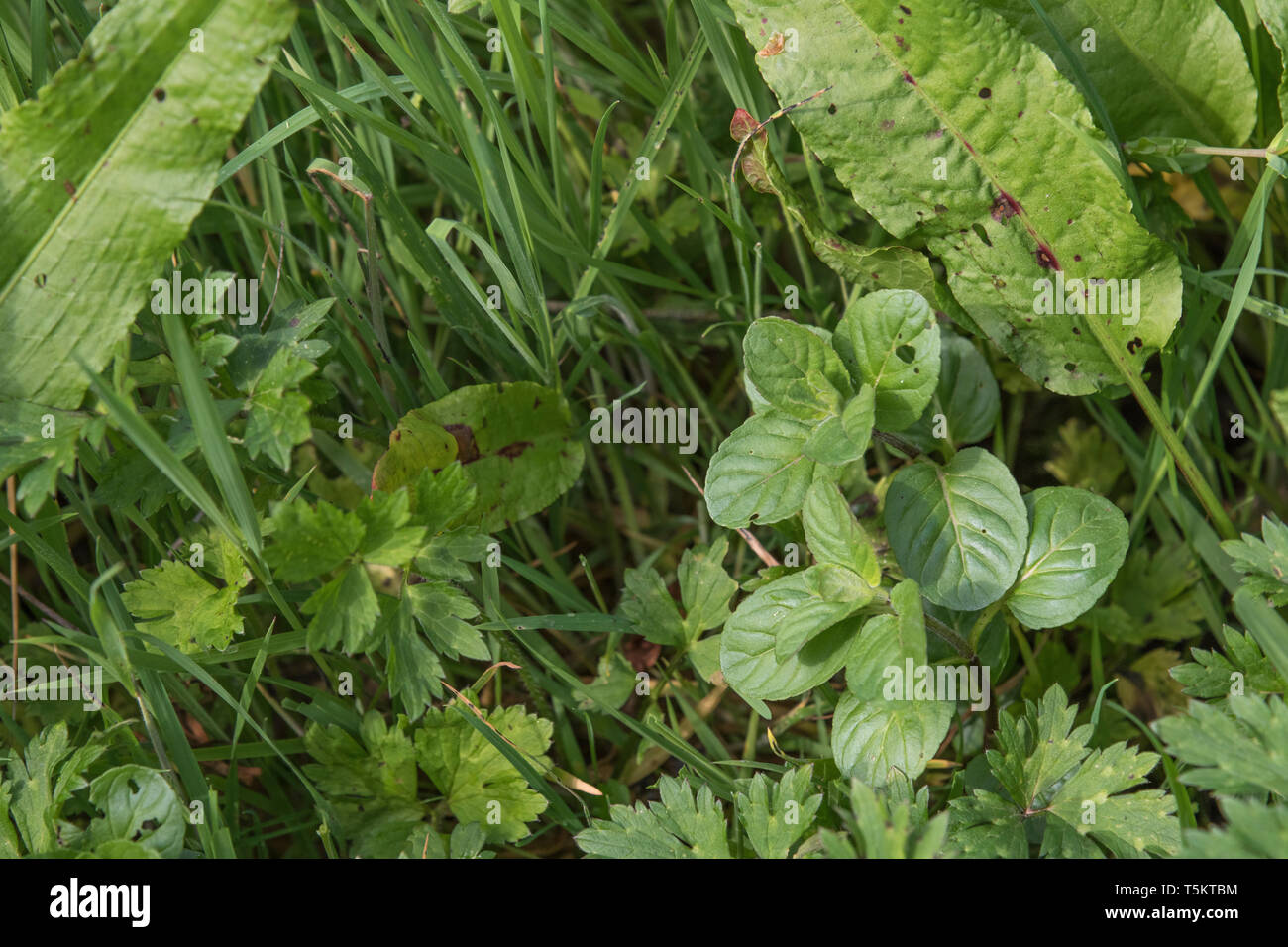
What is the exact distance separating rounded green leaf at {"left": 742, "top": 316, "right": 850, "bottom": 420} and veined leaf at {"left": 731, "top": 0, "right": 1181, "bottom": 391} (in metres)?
0.41

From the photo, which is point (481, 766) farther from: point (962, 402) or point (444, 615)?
point (962, 402)

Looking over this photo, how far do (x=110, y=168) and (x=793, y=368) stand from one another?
1.27 m

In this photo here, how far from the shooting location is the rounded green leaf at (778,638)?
173cm

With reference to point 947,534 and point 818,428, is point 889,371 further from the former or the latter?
point 947,534

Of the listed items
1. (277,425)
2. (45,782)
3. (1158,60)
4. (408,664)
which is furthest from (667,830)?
(1158,60)

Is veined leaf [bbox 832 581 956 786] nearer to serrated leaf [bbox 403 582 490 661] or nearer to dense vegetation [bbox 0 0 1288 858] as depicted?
dense vegetation [bbox 0 0 1288 858]

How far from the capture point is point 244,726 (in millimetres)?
2170

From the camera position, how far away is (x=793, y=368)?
183 cm

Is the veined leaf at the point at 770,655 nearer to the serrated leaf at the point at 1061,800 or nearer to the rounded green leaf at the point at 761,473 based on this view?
the rounded green leaf at the point at 761,473

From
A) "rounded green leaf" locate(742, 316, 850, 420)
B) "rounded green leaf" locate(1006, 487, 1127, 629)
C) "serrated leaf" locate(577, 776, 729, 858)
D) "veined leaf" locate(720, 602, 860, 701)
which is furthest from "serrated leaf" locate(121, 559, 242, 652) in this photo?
"rounded green leaf" locate(1006, 487, 1127, 629)

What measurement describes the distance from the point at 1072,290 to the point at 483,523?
4.35 ft

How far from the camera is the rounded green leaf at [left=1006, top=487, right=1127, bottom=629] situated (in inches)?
69.4

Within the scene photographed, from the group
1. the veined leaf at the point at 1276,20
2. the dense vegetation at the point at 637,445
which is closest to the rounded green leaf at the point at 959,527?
the dense vegetation at the point at 637,445

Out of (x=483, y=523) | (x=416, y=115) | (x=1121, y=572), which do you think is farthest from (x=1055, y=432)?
(x=416, y=115)
